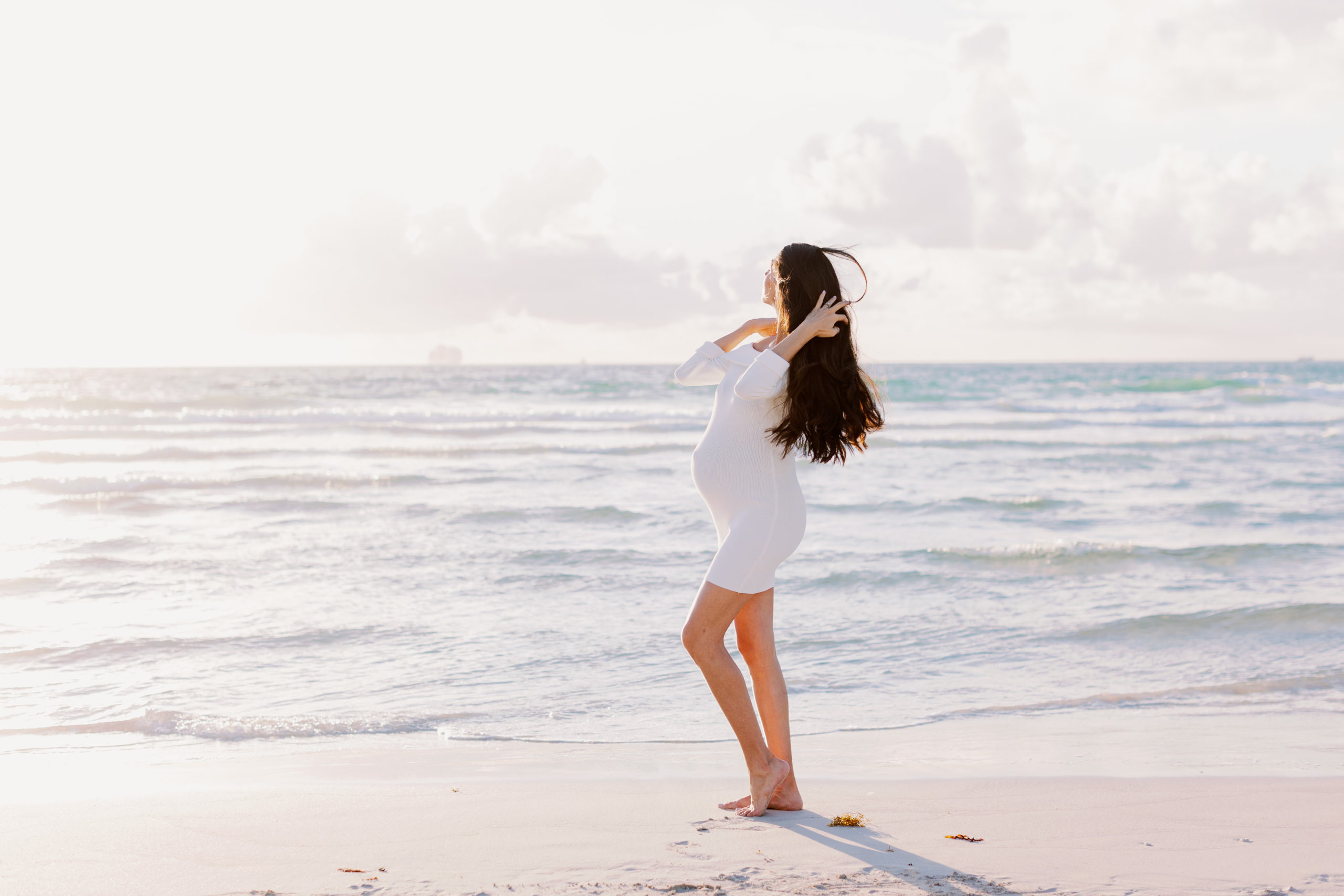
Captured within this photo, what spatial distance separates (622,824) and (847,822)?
81 cm

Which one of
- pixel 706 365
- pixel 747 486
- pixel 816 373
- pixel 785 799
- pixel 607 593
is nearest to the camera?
pixel 816 373

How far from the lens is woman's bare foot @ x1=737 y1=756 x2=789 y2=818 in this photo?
3.62 meters

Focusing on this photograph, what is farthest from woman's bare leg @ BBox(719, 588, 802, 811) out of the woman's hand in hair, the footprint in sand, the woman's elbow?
the woman's hand in hair

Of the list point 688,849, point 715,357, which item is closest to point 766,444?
point 715,357

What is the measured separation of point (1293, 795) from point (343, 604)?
614cm

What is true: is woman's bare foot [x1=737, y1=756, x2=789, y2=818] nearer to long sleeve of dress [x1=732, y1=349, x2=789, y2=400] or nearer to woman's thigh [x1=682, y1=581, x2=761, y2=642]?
woman's thigh [x1=682, y1=581, x2=761, y2=642]

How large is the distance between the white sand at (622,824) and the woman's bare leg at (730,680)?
0.14 meters

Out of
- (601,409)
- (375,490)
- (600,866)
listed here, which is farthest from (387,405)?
(600,866)

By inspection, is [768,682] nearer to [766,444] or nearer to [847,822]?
[847,822]

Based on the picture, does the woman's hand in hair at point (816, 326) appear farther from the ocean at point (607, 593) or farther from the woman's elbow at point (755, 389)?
the ocean at point (607, 593)

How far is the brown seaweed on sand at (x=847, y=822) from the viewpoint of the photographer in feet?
11.7

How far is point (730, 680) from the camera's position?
139 inches

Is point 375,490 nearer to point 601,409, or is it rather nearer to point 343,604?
point 343,604

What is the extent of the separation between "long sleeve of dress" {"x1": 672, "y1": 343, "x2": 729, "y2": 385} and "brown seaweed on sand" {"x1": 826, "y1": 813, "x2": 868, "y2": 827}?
1631mm
